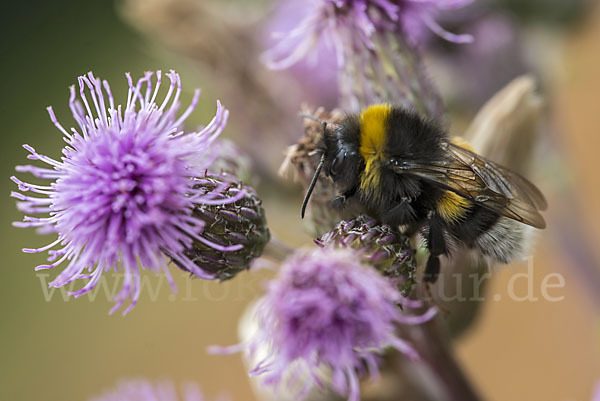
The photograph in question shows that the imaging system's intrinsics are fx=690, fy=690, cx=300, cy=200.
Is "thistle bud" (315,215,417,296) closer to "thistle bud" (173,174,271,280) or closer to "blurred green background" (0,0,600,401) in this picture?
"thistle bud" (173,174,271,280)

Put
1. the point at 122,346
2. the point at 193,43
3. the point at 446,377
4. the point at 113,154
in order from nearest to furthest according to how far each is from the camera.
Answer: the point at 113,154 → the point at 446,377 → the point at 193,43 → the point at 122,346

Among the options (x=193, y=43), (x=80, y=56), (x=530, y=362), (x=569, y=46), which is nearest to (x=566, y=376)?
(x=530, y=362)

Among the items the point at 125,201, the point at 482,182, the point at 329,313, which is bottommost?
the point at 329,313

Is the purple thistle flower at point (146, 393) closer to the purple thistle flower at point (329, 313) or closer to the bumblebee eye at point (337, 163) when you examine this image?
the purple thistle flower at point (329, 313)

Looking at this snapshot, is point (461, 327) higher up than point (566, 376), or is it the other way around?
point (461, 327)

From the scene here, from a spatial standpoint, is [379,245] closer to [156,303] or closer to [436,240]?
[436,240]

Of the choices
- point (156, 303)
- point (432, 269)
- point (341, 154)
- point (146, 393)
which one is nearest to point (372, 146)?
point (341, 154)

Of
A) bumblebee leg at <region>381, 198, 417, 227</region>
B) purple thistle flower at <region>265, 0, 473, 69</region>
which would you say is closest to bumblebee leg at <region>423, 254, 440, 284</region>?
bumblebee leg at <region>381, 198, 417, 227</region>

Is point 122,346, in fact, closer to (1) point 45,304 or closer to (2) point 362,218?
(1) point 45,304
